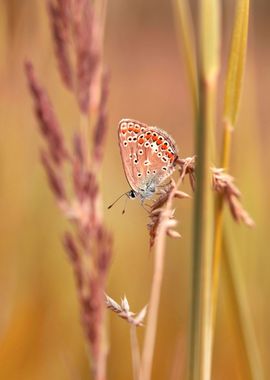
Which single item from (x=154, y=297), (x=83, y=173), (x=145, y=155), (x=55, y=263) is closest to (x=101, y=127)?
(x=83, y=173)

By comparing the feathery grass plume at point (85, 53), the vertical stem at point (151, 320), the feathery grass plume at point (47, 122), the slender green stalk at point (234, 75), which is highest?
the slender green stalk at point (234, 75)

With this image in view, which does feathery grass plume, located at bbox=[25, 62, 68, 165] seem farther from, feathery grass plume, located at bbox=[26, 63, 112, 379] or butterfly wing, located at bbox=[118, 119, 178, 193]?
butterfly wing, located at bbox=[118, 119, 178, 193]

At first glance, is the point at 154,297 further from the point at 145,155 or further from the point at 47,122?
the point at 145,155

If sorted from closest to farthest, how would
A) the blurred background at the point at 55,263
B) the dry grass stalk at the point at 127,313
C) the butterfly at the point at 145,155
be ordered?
the dry grass stalk at the point at 127,313 < the butterfly at the point at 145,155 < the blurred background at the point at 55,263

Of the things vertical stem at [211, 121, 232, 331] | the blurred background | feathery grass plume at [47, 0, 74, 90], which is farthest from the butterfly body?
the blurred background

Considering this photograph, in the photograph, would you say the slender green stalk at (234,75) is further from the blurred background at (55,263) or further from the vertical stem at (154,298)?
the blurred background at (55,263)

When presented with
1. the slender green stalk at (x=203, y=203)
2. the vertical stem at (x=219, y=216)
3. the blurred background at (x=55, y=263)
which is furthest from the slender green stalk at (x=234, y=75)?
the blurred background at (x=55, y=263)
